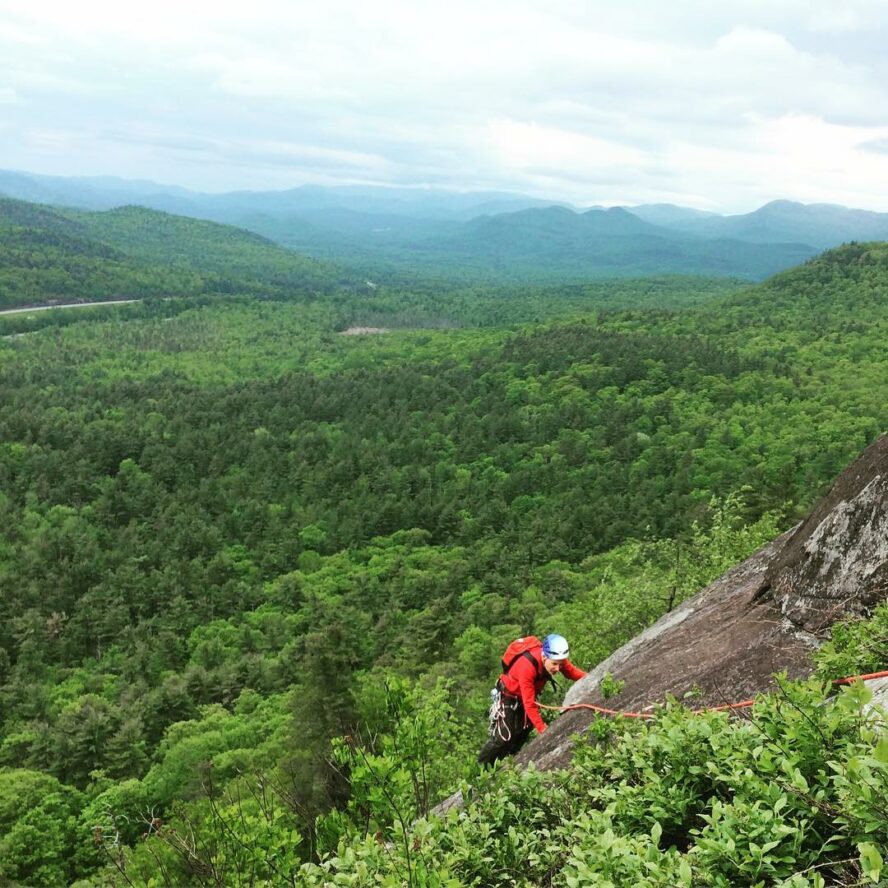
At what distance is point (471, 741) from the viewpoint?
17.4 metres

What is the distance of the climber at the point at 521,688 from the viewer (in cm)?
929

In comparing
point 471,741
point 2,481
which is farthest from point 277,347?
point 471,741

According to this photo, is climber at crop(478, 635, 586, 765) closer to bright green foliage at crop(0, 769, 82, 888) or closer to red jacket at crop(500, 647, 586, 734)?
red jacket at crop(500, 647, 586, 734)

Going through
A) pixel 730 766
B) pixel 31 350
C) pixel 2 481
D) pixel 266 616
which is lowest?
pixel 266 616

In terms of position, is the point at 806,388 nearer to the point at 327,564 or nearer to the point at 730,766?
the point at 327,564

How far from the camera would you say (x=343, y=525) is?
229 feet

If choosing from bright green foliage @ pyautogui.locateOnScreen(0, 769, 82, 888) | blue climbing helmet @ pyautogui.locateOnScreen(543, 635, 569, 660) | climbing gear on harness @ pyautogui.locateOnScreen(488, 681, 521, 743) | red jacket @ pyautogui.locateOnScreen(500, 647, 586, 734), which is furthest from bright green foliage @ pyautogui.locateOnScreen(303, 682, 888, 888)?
bright green foliage @ pyautogui.locateOnScreen(0, 769, 82, 888)

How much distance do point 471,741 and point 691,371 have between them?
84138mm

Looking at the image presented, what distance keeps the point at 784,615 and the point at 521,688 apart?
367 centimetres

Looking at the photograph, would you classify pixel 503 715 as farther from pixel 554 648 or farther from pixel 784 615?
pixel 784 615

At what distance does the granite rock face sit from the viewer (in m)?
7.72

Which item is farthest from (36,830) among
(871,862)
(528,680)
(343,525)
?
(343,525)

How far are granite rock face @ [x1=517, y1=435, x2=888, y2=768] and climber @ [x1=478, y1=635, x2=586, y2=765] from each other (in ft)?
1.16

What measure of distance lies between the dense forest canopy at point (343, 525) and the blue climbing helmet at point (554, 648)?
325 cm
